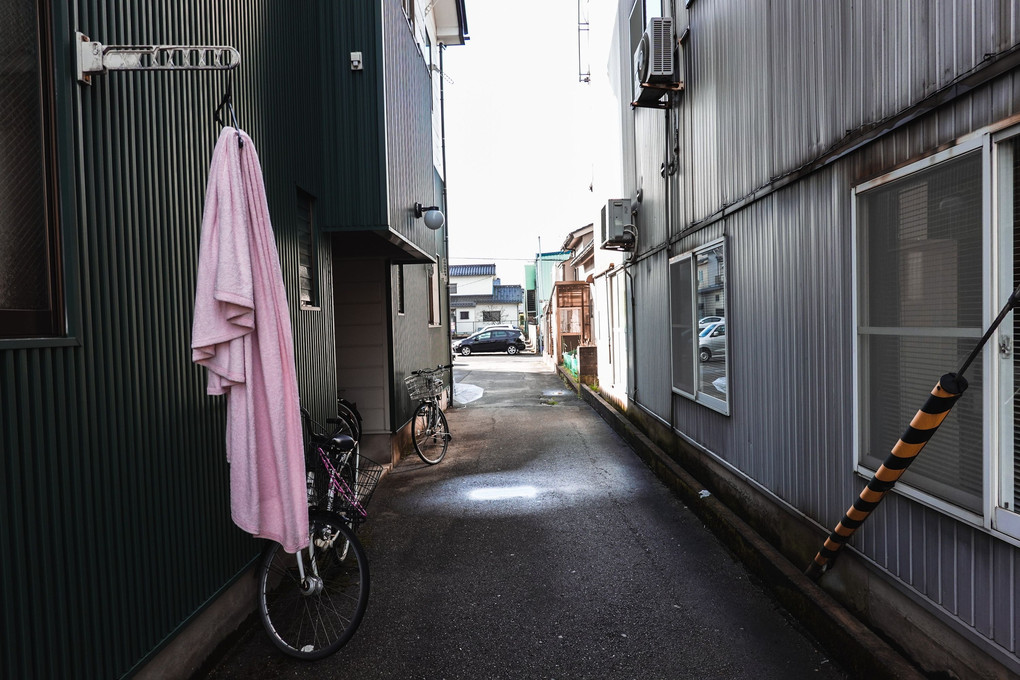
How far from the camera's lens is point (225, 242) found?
305cm

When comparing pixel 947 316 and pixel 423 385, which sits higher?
pixel 947 316

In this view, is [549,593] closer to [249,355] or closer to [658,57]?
[249,355]

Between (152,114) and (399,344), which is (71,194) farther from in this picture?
(399,344)

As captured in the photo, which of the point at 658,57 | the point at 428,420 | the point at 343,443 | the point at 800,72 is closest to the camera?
the point at 800,72

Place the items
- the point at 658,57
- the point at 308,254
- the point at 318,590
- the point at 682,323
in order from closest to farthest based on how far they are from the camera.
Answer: the point at 318,590 < the point at 308,254 < the point at 658,57 < the point at 682,323

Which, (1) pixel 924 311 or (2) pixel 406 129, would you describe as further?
(2) pixel 406 129

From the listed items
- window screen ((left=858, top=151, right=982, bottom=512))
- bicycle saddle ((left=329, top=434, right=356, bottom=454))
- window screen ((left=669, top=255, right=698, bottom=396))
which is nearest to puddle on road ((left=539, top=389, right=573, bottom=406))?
window screen ((left=669, top=255, right=698, bottom=396))

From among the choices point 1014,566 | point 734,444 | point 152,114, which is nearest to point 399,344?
point 734,444

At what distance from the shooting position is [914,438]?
2.78m

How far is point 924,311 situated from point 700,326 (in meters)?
3.65

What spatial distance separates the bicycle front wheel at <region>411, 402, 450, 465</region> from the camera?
8.96 metres

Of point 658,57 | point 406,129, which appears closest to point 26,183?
point 406,129

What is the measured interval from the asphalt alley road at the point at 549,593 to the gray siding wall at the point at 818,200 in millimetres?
800

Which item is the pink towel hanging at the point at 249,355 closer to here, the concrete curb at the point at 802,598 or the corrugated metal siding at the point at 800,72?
the concrete curb at the point at 802,598
